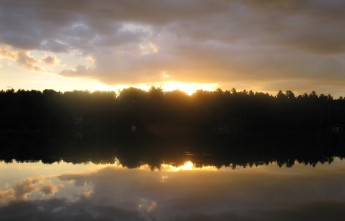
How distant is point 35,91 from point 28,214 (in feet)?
465

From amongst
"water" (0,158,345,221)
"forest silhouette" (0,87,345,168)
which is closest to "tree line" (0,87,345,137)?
"forest silhouette" (0,87,345,168)

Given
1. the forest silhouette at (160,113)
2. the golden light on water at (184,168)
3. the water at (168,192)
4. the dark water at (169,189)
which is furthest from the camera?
the forest silhouette at (160,113)

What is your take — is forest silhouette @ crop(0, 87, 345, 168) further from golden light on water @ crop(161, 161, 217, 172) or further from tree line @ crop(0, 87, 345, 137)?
golden light on water @ crop(161, 161, 217, 172)

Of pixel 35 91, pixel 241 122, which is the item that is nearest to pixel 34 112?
pixel 35 91

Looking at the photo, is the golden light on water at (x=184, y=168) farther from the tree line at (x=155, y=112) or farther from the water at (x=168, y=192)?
the tree line at (x=155, y=112)

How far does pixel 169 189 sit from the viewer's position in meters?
28.1

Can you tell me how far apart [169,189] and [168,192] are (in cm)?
122

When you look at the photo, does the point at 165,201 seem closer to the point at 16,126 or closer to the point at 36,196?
the point at 36,196

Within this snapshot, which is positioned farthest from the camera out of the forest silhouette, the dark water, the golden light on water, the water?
the forest silhouette

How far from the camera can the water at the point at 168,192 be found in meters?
20.8

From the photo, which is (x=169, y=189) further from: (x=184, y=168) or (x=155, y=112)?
(x=155, y=112)

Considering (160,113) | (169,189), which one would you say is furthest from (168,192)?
(160,113)

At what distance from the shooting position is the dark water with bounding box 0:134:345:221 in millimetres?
20953

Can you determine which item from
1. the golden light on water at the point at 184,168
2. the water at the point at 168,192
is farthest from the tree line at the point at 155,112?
the water at the point at 168,192
